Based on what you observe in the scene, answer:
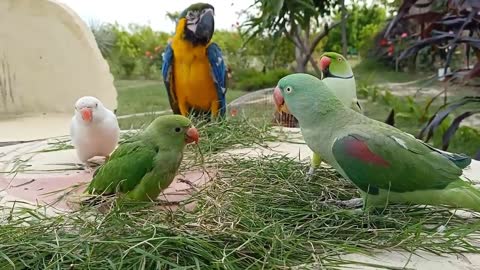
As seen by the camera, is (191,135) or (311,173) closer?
(191,135)

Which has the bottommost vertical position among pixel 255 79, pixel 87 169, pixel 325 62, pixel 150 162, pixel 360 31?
pixel 255 79

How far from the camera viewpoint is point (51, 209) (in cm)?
93

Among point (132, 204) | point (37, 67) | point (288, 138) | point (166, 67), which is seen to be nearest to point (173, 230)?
point (132, 204)

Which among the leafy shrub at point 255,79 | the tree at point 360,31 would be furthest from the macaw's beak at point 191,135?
the tree at point 360,31

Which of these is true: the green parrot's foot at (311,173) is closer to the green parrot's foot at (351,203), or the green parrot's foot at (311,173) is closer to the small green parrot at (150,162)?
the green parrot's foot at (351,203)

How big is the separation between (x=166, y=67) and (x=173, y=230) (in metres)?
1.08

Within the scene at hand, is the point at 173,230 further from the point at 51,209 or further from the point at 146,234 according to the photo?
the point at 51,209

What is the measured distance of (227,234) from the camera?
0.73 metres

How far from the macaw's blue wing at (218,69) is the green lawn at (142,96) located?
6.92 feet

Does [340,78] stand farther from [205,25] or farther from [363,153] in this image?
[205,25]

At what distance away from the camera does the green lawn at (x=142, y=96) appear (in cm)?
439

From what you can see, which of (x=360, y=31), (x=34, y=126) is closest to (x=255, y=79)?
(x=360, y=31)

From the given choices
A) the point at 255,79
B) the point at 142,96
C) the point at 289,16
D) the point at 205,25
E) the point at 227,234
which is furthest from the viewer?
the point at 255,79

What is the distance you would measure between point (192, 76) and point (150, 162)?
87 centimetres
